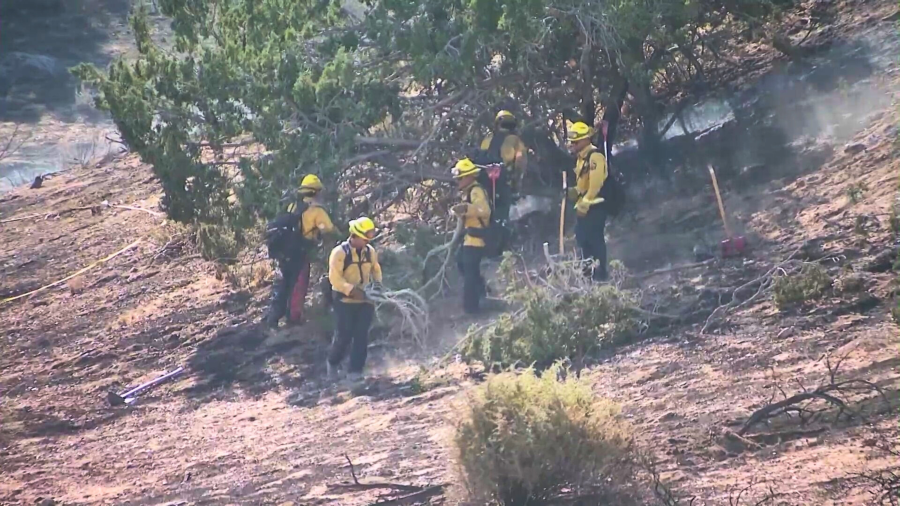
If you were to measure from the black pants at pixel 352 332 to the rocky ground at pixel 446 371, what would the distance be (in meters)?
0.34

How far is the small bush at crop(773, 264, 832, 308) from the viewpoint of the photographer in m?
9.55

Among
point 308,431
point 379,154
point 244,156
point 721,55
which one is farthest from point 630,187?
point 308,431

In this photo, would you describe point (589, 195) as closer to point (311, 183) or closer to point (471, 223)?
point (471, 223)

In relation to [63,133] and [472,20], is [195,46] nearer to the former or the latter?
→ [472,20]

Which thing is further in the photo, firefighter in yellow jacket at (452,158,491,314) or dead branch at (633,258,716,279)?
firefighter in yellow jacket at (452,158,491,314)

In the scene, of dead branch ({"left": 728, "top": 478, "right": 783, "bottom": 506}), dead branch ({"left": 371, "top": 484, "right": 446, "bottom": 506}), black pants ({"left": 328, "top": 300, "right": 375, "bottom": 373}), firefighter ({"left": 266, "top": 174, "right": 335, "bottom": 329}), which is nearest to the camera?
dead branch ({"left": 728, "top": 478, "right": 783, "bottom": 506})

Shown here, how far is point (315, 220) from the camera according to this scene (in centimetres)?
1247

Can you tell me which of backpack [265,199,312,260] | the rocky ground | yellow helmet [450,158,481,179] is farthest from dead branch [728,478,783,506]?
backpack [265,199,312,260]

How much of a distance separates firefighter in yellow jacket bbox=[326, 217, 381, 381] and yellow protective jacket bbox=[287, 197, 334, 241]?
1.25 metres

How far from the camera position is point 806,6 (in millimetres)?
15070

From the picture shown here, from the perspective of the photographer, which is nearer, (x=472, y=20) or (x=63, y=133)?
(x=472, y=20)

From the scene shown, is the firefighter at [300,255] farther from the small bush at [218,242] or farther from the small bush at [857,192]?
the small bush at [857,192]

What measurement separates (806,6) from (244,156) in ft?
25.4

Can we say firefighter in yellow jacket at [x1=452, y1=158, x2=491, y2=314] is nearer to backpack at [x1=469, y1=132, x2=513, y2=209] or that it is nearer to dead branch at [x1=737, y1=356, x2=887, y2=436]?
backpack at [x1=469, y1=132, x2=513, y2=209]
